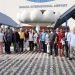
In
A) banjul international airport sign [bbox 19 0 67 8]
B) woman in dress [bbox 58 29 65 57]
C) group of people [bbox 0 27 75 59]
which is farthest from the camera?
banjul international airport sign [bbox 19 0 67 8]

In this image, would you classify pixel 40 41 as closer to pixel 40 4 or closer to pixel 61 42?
pixel 61 42

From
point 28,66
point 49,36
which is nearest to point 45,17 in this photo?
point 49,36

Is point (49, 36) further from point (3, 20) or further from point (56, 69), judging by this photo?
point (56, 69)

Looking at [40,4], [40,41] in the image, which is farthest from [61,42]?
[40,4]

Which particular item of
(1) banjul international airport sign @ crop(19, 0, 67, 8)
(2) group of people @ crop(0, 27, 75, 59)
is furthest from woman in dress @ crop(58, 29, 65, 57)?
(1) banjul international airport sign @ crop(19, 0, 67, 8)

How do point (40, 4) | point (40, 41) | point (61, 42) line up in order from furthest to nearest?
point (40, 4), point (40, 41), point (61, 42)

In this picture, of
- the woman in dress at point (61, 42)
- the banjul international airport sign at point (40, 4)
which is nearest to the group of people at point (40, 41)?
the woman in dress at point (61, 42)

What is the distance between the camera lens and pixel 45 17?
63.2 m

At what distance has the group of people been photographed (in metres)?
21.9

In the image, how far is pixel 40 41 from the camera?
86.1 ft

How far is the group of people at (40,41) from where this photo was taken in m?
21.9

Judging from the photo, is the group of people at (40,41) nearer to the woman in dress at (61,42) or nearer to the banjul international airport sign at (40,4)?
the woman in dress at (61,42)

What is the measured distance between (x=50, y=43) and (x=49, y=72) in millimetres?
8945

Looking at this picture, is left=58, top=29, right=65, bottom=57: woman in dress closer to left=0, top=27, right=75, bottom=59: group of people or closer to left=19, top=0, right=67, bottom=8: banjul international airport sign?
left=0, top=27, right=75, bottom=59: group of people
